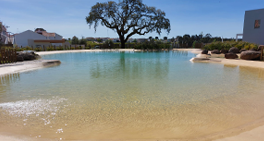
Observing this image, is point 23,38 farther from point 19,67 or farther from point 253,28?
point 253,28

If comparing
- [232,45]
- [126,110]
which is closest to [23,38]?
[232,45]

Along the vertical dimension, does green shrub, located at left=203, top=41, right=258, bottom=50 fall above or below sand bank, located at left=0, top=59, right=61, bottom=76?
above

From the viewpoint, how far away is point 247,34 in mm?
24750

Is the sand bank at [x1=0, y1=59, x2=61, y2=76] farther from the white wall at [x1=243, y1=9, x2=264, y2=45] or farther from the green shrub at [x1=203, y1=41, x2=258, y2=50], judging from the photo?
the white wall at [x1=243, y1=9, x2=264, y2=45]

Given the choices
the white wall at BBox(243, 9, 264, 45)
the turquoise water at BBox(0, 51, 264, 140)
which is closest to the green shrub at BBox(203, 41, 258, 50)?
the white wall at BBox(243, 9, 264, 45)

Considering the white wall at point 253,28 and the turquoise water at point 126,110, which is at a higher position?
the white wall at point 253,28

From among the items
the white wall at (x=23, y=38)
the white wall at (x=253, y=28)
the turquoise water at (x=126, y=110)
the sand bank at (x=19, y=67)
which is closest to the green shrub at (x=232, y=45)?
the white wall at (x=253, y=28)

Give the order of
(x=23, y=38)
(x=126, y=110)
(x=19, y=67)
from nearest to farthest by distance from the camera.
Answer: (x=126, y=110), (x=19, y=67), (x=23, y=38)

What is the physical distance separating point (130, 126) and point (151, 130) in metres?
0.50

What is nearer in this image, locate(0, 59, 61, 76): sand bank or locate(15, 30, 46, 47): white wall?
locate(0, 59, 61, 76): sand bank

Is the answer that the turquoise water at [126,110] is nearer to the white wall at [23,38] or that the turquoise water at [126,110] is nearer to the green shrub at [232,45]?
the green shrub at [232,45]

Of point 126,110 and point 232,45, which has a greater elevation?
point 232,45

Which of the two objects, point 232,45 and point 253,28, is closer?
point 232,45

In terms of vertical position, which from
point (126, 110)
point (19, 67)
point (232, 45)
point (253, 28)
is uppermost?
point (253, 28)
